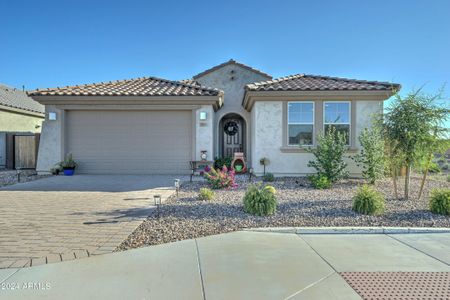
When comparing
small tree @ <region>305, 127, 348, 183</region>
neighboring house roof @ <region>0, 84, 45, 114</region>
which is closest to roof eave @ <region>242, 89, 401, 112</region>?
small tree @ <region>305, 127, 348, 183</region>

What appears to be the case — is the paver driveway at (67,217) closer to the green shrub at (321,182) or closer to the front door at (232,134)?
the green shrub at (321,182)

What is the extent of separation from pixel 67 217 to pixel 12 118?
16.6 meters

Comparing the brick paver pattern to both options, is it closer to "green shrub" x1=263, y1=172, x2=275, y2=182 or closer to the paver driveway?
the paver driveway

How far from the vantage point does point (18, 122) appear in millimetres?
18734

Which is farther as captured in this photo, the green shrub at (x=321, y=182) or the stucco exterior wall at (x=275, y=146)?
the stucco exterior wall at (x=275, y=146)

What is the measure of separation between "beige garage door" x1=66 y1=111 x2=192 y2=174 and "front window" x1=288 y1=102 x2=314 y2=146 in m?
4.35

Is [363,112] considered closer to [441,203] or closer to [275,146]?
[275,146]

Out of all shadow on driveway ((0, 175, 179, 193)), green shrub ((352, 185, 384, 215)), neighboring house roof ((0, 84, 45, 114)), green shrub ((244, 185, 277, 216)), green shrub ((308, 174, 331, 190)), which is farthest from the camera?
neighboring house roof ((0, 84, 45, 114))

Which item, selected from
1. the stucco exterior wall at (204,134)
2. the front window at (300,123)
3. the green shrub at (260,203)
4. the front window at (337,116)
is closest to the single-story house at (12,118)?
the stucco exterior wall at (204,134)

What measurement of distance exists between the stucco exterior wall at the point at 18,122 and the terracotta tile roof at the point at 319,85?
15660 mm

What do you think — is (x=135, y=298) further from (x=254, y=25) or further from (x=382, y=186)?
(x=254, y=25)

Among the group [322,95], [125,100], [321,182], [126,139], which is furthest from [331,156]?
[125,100]

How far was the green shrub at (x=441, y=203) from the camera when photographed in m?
6.05

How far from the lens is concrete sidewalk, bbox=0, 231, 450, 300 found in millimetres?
3014
